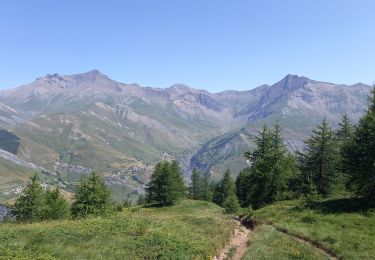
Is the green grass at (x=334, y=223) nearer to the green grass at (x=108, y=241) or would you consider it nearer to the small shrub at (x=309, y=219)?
the small shrub at (x=309, y=219)

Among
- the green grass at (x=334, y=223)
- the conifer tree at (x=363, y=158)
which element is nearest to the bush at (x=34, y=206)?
the green grass at (x=334, y=223)

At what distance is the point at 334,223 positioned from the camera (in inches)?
1245

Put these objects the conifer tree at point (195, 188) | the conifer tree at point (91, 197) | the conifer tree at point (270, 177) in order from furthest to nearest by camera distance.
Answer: the conifer tree at point (195, 188), the conifer tree at point (270, 177), the conifer tree at point (91, 197)

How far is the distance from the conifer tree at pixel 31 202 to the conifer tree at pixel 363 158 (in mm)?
51120

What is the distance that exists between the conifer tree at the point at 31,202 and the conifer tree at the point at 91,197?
9020 mm

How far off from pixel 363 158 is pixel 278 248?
55.1 ft

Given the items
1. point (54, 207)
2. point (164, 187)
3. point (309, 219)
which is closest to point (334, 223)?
point (309, 219)

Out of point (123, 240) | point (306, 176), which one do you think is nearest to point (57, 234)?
point (123, 240)

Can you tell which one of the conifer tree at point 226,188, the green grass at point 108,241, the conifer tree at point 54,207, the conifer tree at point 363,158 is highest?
the conifer tree at point 363,158

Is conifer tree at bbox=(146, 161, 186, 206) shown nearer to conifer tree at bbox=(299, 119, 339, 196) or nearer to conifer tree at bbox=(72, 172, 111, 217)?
conifer tree at bbox=(72, 172, 111, 217)

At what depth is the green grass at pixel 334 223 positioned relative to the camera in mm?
25000

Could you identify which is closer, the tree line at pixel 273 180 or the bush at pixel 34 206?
the tree line at pixel 273 180

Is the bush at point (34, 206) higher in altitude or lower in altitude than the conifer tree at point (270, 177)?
lower

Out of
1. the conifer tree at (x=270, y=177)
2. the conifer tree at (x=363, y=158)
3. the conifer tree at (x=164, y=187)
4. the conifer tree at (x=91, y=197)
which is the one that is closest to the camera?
the conifer tree at (x=363, y=158)
